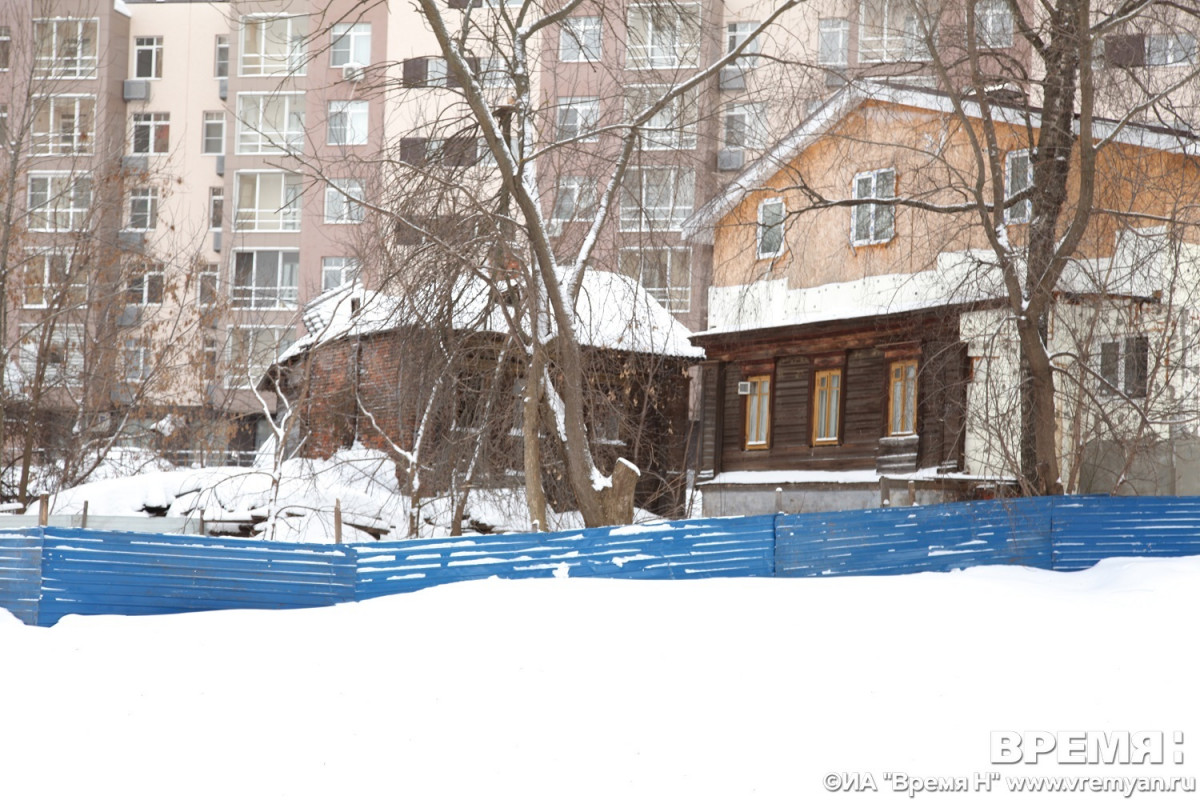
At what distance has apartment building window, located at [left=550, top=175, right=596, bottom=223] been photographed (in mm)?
15867

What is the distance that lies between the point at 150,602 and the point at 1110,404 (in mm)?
11041

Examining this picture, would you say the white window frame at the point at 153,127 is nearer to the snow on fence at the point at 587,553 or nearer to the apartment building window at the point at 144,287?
the apartment building window at the point at 144,287

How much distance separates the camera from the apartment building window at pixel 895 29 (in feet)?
45.5

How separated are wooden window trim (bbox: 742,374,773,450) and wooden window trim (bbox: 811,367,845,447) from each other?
1.09m

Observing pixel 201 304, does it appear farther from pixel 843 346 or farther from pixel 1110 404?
pixel 1110 404

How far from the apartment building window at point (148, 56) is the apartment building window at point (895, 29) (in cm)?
3944

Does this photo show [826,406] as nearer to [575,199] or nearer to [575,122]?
[575,199]

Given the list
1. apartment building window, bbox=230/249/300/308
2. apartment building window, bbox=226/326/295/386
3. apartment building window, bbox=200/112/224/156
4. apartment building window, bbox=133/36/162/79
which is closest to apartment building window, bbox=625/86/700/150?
apartment building window, bbox=226/326/295/386

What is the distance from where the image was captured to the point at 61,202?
37.9 m

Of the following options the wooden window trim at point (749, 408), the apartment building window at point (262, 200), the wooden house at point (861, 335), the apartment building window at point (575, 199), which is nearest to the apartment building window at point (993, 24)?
the wooden house at point (861, 335)

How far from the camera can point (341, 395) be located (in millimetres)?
28938

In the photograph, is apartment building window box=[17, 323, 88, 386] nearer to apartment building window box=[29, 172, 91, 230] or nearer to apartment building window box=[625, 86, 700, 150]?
apartment building window box=[29, 172, 91, 230]

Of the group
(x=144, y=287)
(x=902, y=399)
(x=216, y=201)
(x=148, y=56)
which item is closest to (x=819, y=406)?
(x=902, y=399)

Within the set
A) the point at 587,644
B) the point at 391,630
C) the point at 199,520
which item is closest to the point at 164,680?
the point at 391,630
